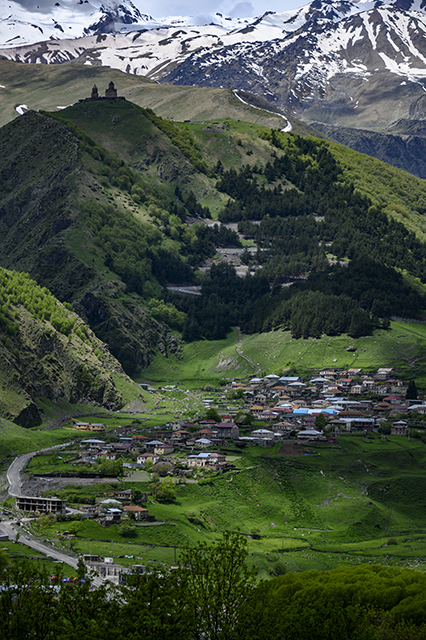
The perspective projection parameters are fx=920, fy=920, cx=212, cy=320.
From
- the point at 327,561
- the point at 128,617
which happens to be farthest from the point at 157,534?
the point at 128,617

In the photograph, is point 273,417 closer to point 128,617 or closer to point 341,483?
point 341,483

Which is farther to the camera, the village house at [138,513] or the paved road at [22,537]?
the village house at [138,513]

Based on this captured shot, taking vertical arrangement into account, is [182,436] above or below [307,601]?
below

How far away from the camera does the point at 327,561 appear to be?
11219 centimetres

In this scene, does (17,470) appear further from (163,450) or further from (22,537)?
(22,537)

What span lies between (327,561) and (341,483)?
38.3 metres

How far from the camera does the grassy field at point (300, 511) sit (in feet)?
363

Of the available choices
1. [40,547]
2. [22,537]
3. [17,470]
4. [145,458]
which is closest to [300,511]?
[145,458]

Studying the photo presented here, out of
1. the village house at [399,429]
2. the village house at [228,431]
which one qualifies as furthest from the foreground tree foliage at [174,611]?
the village house at [399,429]

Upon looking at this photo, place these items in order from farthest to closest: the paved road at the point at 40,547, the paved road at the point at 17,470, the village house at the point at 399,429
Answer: the village house at the point at 399,429, the paved road at the point at 17,470, the paved road at the point at 40,547

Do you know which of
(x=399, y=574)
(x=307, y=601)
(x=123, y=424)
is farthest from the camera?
(x=123, y=424)

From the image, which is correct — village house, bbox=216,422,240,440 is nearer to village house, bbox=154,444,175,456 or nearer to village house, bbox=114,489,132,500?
village house, bbox=154,444,175,456

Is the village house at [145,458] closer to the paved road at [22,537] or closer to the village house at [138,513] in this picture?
the paved road at [22,537]

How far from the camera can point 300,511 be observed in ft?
456
